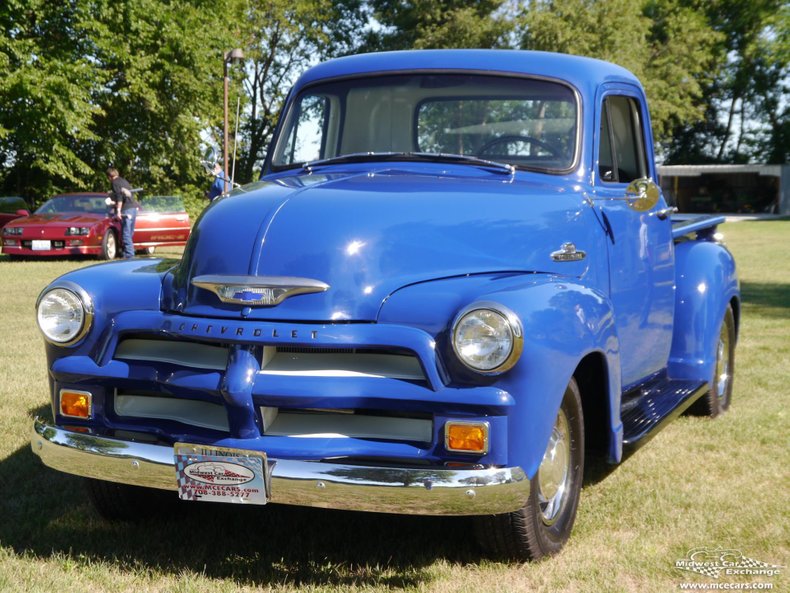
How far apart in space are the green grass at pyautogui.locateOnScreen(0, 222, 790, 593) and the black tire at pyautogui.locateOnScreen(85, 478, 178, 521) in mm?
56

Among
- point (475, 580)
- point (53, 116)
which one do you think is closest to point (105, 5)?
point (53, 116)

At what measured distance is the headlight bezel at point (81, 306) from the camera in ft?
12.1

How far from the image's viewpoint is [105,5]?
28828 mm

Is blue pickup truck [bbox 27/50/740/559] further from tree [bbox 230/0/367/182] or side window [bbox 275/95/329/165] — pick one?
tree [bbox 230/0/367/182]

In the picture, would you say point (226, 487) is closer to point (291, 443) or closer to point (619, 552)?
point (291, 443)

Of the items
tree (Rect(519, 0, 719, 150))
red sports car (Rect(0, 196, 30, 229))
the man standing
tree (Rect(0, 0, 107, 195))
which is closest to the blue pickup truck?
the man standing

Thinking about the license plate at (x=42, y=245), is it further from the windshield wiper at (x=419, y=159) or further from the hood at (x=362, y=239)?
the hood at (x=362, y=239)

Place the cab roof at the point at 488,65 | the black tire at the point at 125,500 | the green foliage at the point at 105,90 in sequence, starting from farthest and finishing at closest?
the green foliage at the point at 105,90
the cab roof at the point at 488,65
the black tire at the point at 125,500

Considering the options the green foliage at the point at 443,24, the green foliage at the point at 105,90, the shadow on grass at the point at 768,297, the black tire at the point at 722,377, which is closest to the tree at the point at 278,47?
the green foliage at the point at 443,24

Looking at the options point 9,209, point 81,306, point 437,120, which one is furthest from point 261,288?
point 9,209

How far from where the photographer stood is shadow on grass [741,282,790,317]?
11.6 metres

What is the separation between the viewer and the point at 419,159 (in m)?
4.54

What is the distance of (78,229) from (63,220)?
0.64 m

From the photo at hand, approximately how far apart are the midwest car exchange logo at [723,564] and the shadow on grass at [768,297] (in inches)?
313
